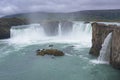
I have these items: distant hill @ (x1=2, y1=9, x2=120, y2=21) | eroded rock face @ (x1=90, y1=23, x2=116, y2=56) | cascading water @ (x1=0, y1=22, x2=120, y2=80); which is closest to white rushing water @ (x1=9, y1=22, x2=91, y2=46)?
cascading water @ (x1=0, y1=22, x2=120, y2=80)

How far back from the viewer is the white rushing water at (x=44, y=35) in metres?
34.2

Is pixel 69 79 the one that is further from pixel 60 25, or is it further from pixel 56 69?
pixel 60 25

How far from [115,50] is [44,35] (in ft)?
88.4

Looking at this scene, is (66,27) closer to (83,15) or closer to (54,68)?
(54,68)

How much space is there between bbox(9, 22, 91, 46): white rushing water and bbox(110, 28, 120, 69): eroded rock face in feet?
50.4

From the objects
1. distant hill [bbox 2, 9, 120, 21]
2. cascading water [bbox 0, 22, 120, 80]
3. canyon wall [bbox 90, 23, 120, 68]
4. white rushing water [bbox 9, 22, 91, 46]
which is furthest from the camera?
distant hill [bbox 2, 9, 120, 21]

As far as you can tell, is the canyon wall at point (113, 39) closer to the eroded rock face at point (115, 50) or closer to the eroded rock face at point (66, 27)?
the eroded rock face at point (115, 50)

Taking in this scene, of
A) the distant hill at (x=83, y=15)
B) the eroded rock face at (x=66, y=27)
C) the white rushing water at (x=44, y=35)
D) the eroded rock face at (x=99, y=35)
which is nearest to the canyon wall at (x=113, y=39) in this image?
the eroded rock face at (x=99, y=35)

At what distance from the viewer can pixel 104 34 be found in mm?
20094

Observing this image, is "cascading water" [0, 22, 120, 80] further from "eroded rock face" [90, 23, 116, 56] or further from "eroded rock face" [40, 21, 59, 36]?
"eroded rock face" [40, 21, 59, 36]

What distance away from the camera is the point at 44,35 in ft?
139

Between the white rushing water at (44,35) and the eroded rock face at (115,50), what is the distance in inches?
605

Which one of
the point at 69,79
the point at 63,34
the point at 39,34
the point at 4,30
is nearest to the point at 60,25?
the point at 63,34

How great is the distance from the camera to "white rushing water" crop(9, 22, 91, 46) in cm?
3419
